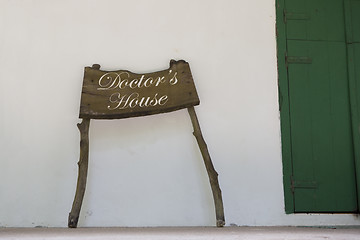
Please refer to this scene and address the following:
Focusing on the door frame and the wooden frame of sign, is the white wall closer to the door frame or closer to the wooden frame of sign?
the door frame

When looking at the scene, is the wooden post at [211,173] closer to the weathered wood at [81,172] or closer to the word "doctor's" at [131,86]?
the word "doctor's" at [131,86]

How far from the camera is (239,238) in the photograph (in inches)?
118

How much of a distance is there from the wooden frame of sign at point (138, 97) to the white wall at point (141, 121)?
169 millimetres

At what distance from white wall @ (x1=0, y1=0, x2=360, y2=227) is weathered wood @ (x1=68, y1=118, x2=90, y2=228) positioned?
0.63ft

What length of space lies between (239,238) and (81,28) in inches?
80.9

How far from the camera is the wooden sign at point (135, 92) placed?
381cm

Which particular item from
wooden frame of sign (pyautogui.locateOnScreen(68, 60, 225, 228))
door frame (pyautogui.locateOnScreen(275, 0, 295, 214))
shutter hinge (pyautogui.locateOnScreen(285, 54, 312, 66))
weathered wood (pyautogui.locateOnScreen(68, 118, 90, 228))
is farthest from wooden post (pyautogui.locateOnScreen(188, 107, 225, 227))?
shutter hinge (pyautogui.locateOnScreen(285, 54, 312, 66))

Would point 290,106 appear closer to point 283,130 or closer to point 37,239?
point 283,130

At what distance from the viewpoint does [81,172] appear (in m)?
3.70

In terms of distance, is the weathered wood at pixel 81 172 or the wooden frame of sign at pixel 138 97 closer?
the weathered wood at pixel 81 172

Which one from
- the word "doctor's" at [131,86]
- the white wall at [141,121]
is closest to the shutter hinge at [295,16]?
the white wall at [141,121]

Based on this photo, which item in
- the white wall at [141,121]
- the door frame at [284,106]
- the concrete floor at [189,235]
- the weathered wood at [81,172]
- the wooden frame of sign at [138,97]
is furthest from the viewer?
the door frame at [284,106]

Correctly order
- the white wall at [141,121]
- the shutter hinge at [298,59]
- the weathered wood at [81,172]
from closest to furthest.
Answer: the weathered wood at [81,172] < the white wall at [141,121] < the shutter hinge at [298,59]

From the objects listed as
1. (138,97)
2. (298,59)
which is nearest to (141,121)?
(138,97)
